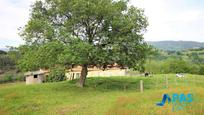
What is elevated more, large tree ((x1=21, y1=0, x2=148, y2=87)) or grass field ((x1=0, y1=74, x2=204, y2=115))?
large tree ((x1=21, y1=0, x2=148, y2=87))

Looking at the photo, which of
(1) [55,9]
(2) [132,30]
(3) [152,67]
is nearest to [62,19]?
(1) [55,9]

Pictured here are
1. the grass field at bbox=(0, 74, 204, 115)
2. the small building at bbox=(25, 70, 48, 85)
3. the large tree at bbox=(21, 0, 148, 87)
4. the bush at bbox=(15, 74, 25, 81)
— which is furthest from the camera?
the bush at bbox=(15, 74, 25, 81)

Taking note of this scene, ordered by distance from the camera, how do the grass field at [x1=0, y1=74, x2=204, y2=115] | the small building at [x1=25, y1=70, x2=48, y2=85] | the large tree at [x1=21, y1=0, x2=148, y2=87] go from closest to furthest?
1. the grass field at [x1=0, y1=74, x2=204, y2=115]
2. the large tree at [x1=21, y1=0, x2=148, y2=87]
3. the small building at [x1=25, y1=70, x2=48, y2=85]

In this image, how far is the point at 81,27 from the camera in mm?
34375

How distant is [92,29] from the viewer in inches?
1371

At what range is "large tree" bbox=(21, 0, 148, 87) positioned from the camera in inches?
1254

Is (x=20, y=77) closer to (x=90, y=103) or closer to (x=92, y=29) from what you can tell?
(x=92, y=29)

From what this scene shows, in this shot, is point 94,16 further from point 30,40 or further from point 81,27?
point 30,40

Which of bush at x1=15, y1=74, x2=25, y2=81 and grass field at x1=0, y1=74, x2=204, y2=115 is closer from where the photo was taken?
grass field at x1=0, y1=74, x2=204, y2=115

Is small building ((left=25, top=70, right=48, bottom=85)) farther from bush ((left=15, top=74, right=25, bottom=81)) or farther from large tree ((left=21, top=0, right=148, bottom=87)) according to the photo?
large tree ((left=21, top=0, right=148, bottom=87))

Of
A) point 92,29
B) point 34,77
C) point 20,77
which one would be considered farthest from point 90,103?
point 20,77

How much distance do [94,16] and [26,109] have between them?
50.0ft

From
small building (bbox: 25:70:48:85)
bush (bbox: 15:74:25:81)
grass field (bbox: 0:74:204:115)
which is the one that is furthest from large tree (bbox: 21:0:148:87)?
bush (bbox: 15:74:25:81)

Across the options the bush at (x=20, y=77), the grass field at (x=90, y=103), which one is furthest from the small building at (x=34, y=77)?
the grass field at (x=90, y=103)
